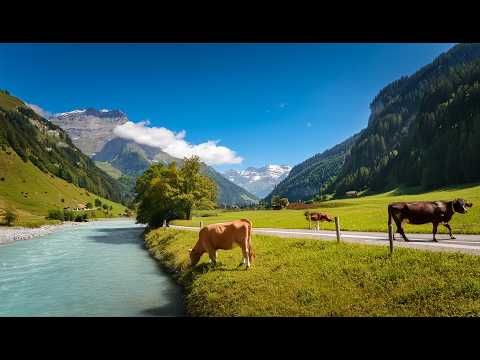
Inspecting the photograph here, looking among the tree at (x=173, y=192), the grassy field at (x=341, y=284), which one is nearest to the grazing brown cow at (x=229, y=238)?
the grassy field at (x=341, y=284)

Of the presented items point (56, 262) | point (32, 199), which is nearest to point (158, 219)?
point (56, 262)

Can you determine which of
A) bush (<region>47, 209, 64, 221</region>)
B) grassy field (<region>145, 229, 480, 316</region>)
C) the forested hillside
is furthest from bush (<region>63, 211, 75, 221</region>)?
the forested hillside

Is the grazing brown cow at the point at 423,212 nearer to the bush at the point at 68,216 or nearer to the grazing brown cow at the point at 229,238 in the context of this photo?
the grazing brown cow at the point at 229,238

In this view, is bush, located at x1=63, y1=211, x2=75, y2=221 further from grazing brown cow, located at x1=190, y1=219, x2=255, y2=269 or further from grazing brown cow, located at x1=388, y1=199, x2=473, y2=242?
grazing brown cow, located at x1=388, y1=199, x2=473, y2=242

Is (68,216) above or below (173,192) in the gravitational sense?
below

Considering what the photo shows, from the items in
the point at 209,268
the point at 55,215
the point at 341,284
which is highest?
the point at 55,215

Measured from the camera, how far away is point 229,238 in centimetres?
2022

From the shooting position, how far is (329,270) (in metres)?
15.8

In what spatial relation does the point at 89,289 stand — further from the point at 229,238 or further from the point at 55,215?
the point at 55,215

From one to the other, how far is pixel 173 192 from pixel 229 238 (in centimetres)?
4556

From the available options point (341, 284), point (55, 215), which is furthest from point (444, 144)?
point (55, 215)

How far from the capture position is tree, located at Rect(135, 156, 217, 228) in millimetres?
63281
